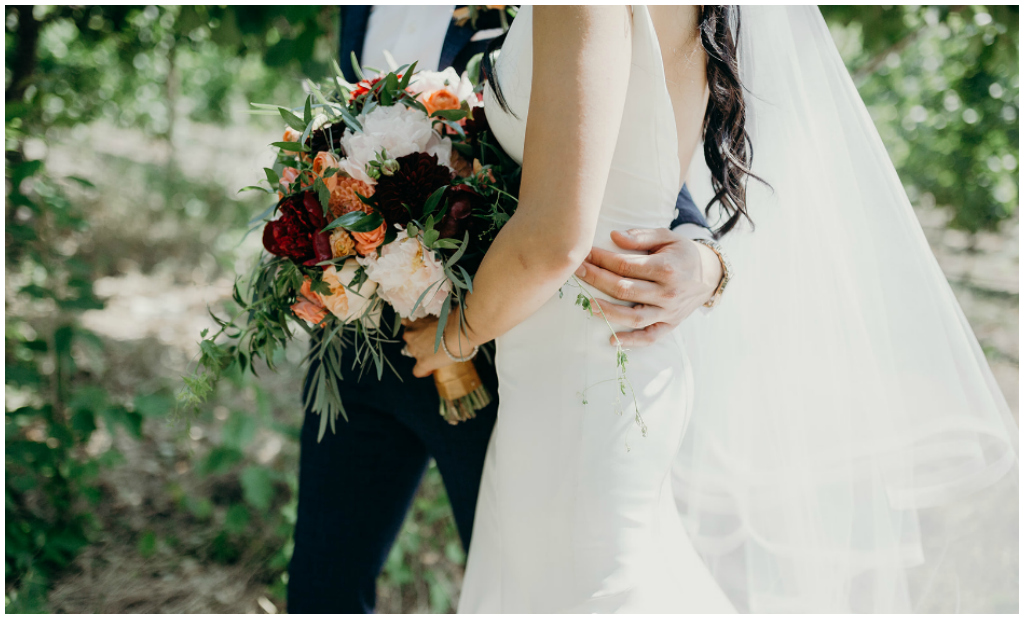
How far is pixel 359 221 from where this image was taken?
3.38 feet

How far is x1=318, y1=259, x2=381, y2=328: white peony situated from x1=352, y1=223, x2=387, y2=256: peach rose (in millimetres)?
52

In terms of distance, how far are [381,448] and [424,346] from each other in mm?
391

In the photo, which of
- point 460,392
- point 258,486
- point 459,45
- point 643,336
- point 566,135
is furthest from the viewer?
point 258,486

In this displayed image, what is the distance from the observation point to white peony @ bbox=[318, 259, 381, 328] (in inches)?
42.9

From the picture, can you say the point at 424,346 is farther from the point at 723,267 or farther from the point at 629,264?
the point at 723,267

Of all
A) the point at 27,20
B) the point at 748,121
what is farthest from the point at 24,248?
the point at 748,121

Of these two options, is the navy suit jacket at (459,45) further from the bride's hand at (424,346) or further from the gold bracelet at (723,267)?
the bride's hand at (424,346)

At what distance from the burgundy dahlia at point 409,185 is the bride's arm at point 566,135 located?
18 centimetres

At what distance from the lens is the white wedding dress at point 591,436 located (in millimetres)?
1049

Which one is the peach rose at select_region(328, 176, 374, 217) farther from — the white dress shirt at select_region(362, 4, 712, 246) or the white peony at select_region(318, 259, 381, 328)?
the white dress shirt at select_region(362, 4, 712, 246)

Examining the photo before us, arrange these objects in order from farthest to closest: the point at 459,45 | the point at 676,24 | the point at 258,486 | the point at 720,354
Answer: the point at 258,486
the point at 720,354
the point at 459,45
the point at 676,24

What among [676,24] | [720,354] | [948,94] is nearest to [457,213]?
[676,24]

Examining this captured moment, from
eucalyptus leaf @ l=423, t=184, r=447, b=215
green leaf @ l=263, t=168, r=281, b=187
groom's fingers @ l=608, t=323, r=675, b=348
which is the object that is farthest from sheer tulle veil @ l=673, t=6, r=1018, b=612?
green leaf @ l=263, t=168, r=281, b=187

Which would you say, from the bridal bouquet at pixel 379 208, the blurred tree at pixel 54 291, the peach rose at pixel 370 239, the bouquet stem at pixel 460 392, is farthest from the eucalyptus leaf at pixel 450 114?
the blurred tree at pixel 54 291
